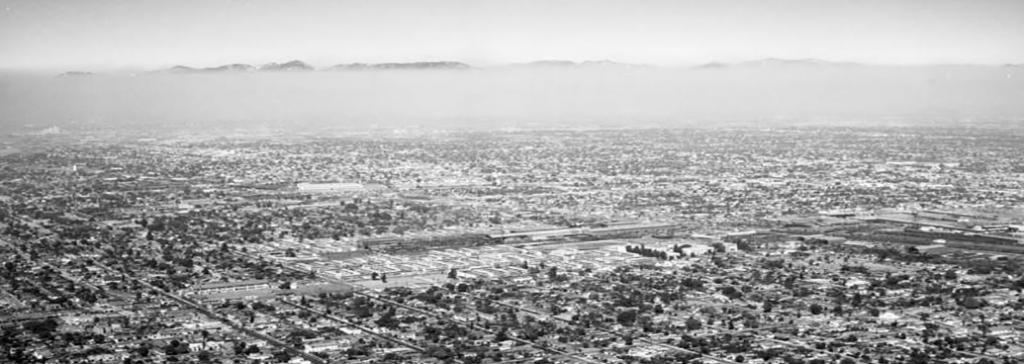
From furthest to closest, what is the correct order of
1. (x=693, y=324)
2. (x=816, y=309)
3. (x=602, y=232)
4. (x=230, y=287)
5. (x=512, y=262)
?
(x=602, y=232) < (x=512, y=262) < (x=230, y=287) < (x=816, y=309) < (x=693, y=324)

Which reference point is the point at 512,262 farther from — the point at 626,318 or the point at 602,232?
the point at 626,318

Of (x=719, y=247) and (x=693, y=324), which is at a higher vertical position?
(x=693, y=324)

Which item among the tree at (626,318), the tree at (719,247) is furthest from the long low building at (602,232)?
the tree at (626,318)

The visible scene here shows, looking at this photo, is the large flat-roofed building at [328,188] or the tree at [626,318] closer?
the tree at [626,318]

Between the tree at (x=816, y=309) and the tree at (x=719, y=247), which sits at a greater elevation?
the tree at (x=816, y=309)

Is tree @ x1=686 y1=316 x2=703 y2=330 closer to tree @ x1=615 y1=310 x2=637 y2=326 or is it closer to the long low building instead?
tree @ x1=615 y1=310 x2=637 y2=326

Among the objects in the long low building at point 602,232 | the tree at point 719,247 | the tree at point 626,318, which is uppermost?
the tree at point 626,318

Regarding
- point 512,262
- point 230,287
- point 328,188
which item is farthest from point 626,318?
point 328,188

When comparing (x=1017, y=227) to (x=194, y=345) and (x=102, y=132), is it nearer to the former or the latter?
(x=194, y=345)

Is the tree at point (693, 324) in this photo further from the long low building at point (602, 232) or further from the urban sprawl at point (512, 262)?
the long low building at point (602, 232)

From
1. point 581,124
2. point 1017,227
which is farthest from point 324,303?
point 581,124

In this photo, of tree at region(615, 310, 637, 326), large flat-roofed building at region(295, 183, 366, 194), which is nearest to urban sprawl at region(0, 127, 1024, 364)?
tree at region(615, 310, 637, 326)
